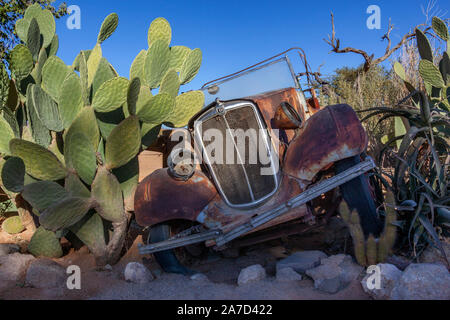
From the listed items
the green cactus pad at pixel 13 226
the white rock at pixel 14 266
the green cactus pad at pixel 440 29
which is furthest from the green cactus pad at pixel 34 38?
the green cactus pad at pixel 440 29

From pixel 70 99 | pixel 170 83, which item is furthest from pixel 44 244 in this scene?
pixel 170 83

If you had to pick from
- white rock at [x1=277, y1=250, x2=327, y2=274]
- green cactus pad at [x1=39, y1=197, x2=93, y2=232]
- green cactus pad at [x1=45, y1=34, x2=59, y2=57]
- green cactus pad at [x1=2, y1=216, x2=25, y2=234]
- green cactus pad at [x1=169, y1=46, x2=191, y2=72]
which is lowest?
white rock at [x1=277, y1=250, x2=327, y2=274]

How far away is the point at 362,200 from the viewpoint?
99.0 inches

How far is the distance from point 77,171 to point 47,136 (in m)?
0.60

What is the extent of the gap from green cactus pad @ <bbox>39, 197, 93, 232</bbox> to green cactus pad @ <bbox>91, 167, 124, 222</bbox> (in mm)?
112

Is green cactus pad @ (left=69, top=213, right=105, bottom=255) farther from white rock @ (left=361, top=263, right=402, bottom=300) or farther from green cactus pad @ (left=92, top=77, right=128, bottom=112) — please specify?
white rock @ (left=361, top=263, right=402, bottom=300)

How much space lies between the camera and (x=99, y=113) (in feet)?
10.9

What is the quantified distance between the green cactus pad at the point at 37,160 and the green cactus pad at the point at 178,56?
Answer: 1862mm

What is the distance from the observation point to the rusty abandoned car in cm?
252

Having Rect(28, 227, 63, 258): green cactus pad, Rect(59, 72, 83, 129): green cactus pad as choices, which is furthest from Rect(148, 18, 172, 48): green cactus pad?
Rect(28, 227, 63, 258): green cactus pad

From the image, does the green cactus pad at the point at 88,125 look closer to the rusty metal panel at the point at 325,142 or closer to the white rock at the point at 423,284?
the rusty metal panel at the point at 325,142

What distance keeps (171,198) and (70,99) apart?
4.48ft
